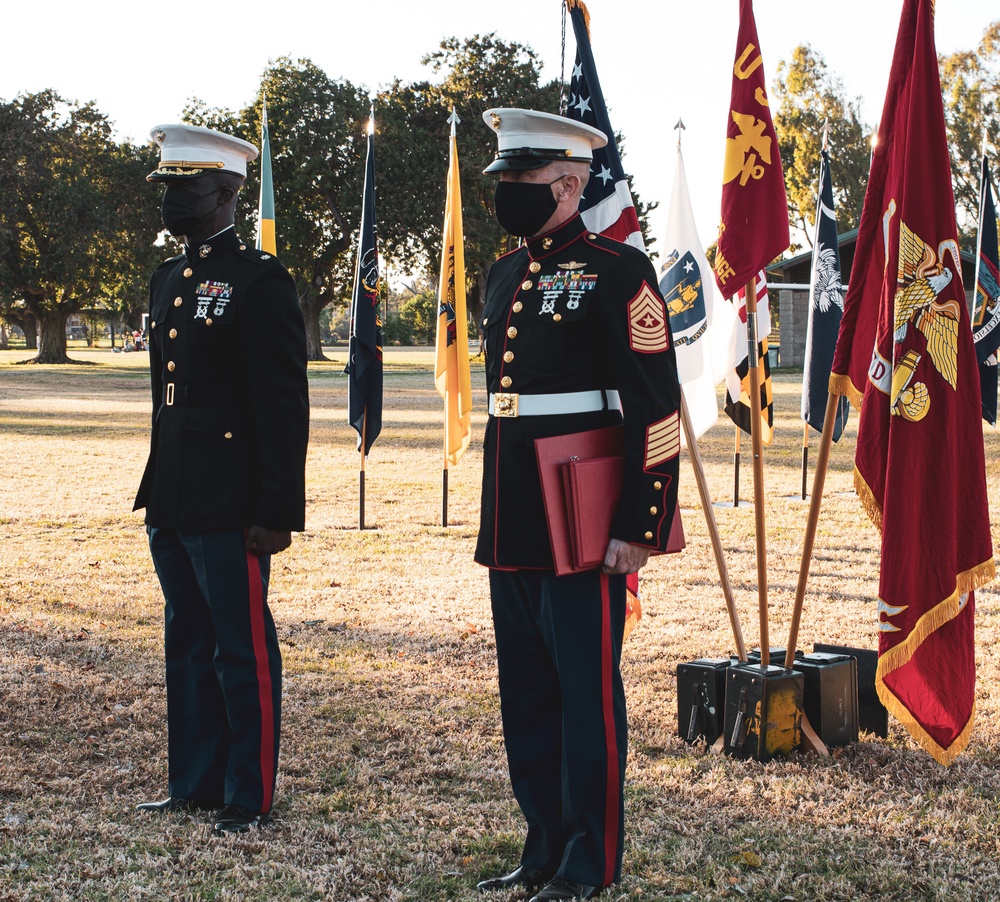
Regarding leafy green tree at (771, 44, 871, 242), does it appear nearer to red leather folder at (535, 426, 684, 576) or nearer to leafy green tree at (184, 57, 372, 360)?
leafy green tree at (184, 57, 372, 360)

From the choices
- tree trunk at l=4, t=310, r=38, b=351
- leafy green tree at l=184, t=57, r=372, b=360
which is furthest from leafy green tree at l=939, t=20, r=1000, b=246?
tree trunk at l=4, t=310, r=38, b=351

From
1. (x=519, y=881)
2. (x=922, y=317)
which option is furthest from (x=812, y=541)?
(x=519, y=881)

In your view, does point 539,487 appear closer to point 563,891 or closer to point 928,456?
point 563,891

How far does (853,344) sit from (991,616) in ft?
10.2

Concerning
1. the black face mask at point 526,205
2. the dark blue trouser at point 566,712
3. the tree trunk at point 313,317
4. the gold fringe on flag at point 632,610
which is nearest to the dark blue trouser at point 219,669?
the dark blue trouser at point 566,712

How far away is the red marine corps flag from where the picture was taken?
12.1 ft

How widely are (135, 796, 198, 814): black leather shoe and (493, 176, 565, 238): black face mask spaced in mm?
2097

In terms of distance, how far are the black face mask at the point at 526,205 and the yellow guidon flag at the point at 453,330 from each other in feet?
18.9

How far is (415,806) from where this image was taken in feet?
12.5

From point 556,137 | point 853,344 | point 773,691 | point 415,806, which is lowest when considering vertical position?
point 415,806

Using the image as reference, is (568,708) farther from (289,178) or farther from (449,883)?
(289,178)

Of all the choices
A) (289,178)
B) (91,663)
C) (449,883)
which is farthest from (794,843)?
(289,178)

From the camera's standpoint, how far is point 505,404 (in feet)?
10.2

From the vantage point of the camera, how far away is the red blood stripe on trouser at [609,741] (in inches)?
119
